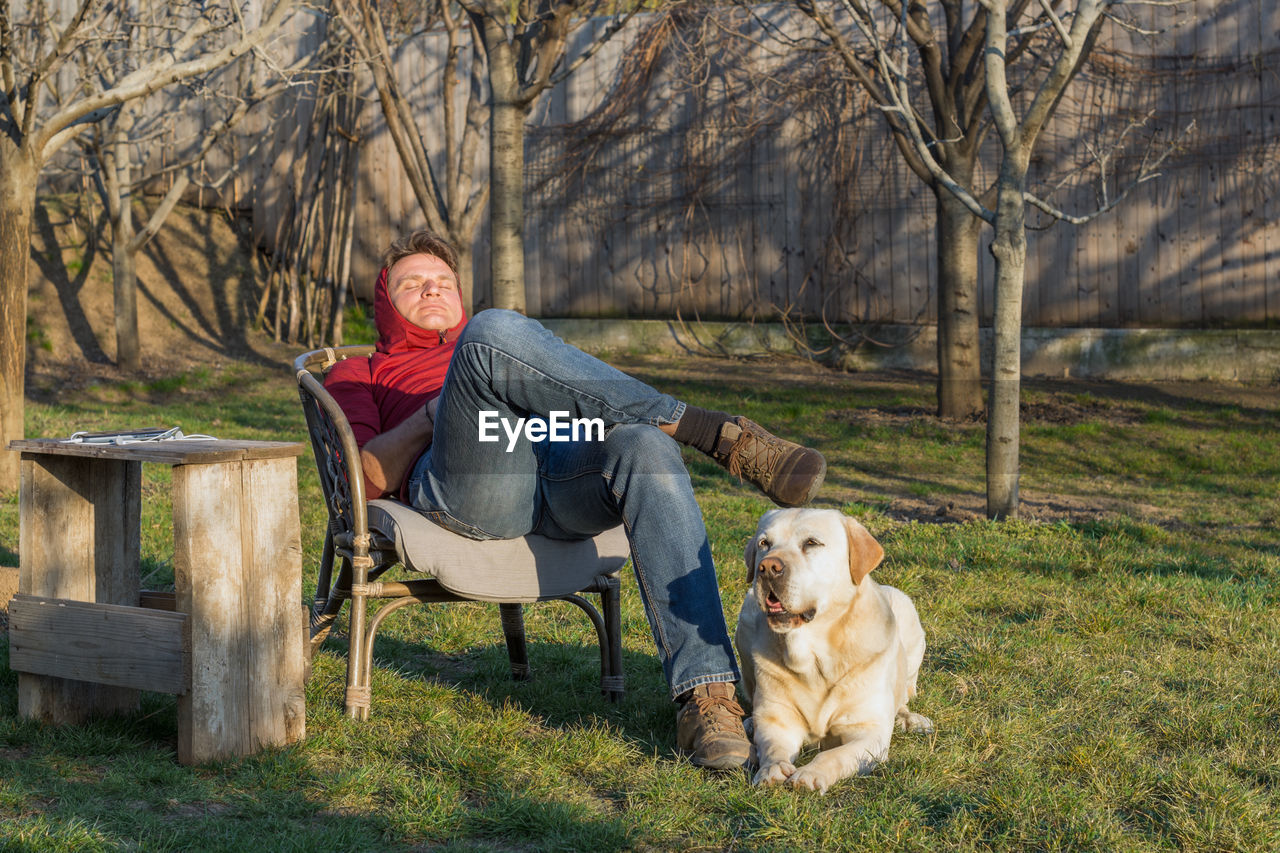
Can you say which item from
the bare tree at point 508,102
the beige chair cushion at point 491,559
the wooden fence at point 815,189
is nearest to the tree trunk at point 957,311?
the wooden fence at point 815,189

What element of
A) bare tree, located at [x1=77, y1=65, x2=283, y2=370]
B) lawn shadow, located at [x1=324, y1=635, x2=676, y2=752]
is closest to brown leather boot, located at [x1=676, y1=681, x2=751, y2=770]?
lawn shadow, located at [x1=324, y1=635, x2=676, y2=752]

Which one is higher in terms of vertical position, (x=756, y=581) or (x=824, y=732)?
(x=756, y=581)

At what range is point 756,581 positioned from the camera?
276 cm

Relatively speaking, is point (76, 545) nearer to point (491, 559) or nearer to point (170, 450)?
point (170, 450)

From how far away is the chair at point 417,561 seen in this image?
10.0 ft

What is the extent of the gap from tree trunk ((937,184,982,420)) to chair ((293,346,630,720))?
541 cm

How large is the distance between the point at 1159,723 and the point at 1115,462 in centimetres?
485

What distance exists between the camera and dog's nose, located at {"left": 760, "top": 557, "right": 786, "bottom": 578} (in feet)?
8.92

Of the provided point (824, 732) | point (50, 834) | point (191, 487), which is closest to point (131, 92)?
point (191, 487)

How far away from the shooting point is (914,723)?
120 inches

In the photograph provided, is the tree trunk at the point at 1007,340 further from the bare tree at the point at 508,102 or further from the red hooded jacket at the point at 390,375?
the red hooded jacket at the point at 390,375

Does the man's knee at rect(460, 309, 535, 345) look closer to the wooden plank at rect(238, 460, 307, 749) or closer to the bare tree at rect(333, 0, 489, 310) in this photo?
the wooden plank at rect(238, 460, 307, 749)

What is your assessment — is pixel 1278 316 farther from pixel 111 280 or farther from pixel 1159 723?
pixel 111 280

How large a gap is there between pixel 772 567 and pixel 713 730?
401mm
